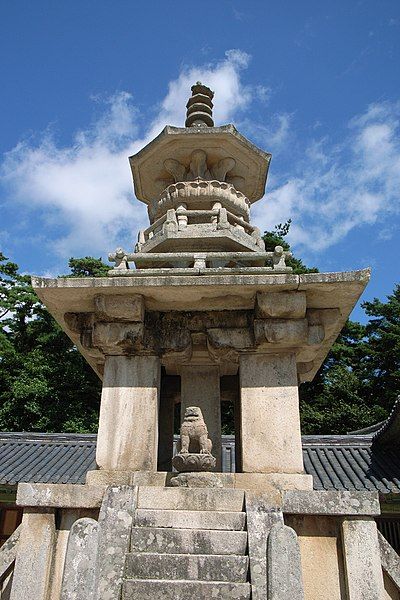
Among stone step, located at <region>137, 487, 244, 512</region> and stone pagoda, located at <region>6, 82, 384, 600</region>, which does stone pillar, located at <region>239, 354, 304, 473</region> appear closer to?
stone pagoda, located at <region>6, 82, 384, 600</region>

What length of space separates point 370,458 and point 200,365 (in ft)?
27.8

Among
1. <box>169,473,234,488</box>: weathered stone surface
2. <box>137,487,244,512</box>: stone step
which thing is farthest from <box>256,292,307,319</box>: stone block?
<box>137,487,244,512</box>: stone step

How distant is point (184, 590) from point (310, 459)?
33.1 feet

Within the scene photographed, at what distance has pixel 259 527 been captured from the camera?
411cm

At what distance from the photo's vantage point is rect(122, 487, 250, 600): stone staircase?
379 centimetres

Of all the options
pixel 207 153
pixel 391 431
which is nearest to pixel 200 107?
pixel 207 153

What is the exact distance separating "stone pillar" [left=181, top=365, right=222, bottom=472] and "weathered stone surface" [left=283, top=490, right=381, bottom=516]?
162cm

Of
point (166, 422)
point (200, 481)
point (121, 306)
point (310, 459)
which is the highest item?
point (121, 306)

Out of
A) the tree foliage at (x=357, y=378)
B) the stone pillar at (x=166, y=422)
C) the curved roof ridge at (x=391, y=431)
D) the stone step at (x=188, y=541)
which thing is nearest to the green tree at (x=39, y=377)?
the tree foliage at (x=357, y=378)

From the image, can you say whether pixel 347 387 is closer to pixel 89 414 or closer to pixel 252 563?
pixel 89 414

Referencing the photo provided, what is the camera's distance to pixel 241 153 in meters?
7.29

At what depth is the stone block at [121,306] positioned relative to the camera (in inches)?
209

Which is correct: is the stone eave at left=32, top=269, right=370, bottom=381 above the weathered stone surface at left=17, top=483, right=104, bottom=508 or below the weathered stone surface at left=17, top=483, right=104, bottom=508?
above

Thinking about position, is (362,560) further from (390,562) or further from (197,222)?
(197,222)
